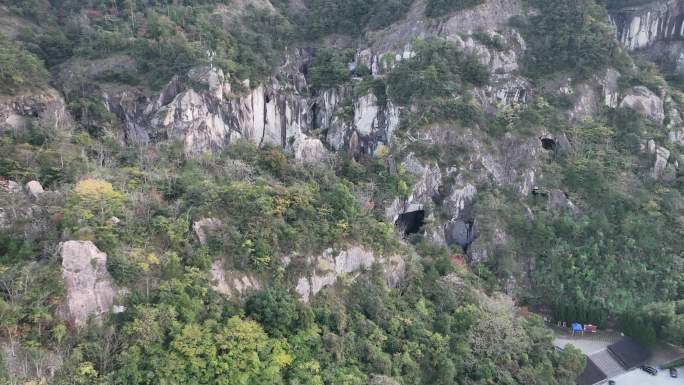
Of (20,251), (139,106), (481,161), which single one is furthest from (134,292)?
(481,161)

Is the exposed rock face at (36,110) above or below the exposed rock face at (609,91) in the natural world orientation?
below

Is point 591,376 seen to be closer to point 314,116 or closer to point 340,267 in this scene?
point 340,267

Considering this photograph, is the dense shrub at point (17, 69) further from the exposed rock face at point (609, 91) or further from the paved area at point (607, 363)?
the exposed rock face at point (609, 91)

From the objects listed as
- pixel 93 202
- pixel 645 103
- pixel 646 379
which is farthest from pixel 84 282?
pixel 645 103

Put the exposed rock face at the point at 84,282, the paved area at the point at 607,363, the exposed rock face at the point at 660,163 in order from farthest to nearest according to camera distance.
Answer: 1. the exposed rock face at the point at 660,163
2. the paved area at the point at 607,363
3. the exposed rock face at the point at 84,282

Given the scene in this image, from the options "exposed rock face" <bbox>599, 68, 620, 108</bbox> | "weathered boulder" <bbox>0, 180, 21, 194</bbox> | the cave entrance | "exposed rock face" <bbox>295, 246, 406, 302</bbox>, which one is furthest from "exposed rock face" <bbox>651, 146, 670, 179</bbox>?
"weathered boulder" <bbox>0, 180, 21, 194</bbox>

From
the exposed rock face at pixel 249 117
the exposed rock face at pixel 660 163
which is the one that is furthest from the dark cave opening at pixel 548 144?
the exposed rock face at pixel 249 117

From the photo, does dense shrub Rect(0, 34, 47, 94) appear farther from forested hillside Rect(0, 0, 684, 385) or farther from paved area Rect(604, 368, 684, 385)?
paved area Rect(604, 368, 684, 385)
